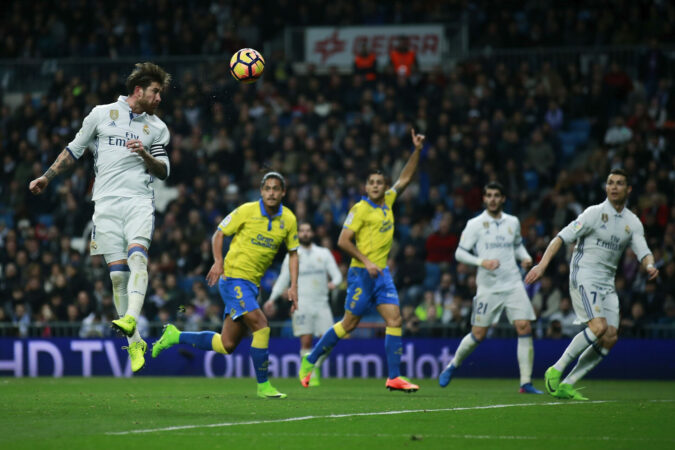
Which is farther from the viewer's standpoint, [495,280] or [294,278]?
[495,280]

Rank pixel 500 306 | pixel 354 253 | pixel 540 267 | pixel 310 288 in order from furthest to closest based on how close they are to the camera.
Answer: pixel 310 288 < pixel 500 306 < pixel 354 253 < pixel 540 267

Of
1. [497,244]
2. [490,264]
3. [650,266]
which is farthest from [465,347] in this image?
[650,266]

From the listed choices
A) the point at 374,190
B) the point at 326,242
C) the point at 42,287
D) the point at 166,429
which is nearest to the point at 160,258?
the point at 42,287

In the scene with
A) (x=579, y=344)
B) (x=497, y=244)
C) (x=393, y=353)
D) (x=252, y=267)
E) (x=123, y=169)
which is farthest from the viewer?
(x=497, y=244)

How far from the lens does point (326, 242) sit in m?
20.6

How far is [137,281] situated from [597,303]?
5.03 m

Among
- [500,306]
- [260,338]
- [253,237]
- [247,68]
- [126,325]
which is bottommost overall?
[260,338]

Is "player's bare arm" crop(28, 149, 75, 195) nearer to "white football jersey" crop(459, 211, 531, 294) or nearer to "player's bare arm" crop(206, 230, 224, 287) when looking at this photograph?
"player's bare arm" crop(206, 230, 224, 287)

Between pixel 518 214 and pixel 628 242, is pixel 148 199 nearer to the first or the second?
pixel 628 242

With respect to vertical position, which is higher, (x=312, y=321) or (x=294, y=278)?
(x=294, y=278)

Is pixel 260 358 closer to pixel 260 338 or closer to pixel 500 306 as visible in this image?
pixel 260 338

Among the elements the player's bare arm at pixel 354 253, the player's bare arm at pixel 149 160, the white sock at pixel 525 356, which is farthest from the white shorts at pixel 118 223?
the white sock at pixel 525 356

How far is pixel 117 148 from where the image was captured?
1083 centimetres

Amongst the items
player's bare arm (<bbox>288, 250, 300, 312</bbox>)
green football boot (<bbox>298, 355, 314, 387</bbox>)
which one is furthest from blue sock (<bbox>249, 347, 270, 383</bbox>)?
green football boot (<bbox>298, 355, 314, 387</bbox>)
